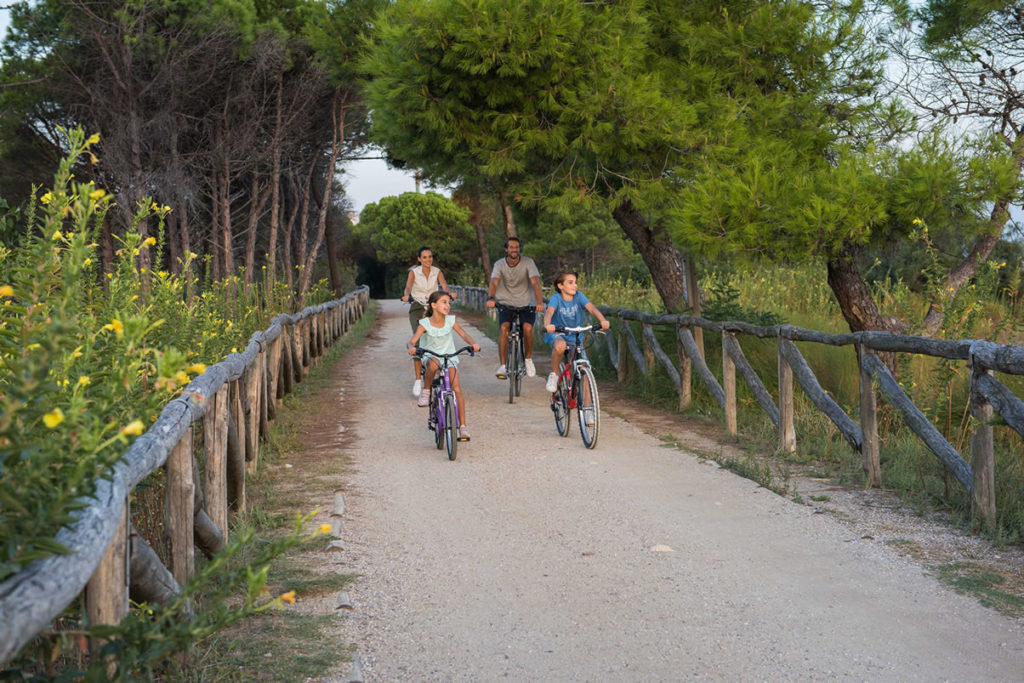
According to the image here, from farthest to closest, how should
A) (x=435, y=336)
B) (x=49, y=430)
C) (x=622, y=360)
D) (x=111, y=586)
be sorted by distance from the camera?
(x=622, y=360), (x=435, y=336), (x=49, y=430), (x=111, y=586)

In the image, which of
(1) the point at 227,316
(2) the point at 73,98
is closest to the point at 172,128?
(2) the point at 73,98

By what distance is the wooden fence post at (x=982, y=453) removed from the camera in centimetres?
581

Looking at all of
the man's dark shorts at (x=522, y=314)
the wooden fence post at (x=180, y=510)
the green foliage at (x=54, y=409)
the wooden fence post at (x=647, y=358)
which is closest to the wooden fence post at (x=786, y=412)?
the wooden fence post at (x=647, y=358)

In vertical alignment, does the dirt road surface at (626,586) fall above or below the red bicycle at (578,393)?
below

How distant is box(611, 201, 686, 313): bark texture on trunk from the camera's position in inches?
522

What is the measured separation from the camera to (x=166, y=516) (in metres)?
4.20

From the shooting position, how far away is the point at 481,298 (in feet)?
121

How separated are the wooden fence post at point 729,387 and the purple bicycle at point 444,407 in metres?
2.56

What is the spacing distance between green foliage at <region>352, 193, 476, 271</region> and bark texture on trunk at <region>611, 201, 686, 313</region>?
4962 centimetres

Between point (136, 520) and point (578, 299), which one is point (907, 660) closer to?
point (136, 520)

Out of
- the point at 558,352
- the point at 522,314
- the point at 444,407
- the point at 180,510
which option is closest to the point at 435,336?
the point at 444,407

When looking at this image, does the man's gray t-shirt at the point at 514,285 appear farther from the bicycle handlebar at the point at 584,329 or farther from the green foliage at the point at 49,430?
the green foliage at the point at 49,430

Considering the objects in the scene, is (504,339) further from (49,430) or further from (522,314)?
(49,430)

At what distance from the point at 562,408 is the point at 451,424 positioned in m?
1.53
